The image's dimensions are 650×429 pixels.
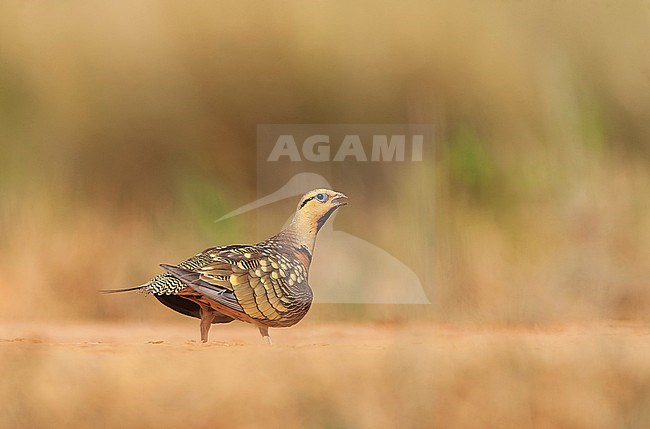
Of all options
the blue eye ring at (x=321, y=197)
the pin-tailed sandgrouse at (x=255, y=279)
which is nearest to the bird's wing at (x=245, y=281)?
the pin-tailed sandgrouse at (x=255, y=279)

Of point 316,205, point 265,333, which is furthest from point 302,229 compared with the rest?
point 265,333

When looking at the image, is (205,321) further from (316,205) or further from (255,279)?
(316,205)

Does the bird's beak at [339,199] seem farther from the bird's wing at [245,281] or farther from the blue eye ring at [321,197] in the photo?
the bird's wing at [245,281]

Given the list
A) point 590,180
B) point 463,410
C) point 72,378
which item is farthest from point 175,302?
point 590,180

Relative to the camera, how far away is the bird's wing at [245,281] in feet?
4.08

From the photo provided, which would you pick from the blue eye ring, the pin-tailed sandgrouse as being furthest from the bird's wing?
the blue eye ring

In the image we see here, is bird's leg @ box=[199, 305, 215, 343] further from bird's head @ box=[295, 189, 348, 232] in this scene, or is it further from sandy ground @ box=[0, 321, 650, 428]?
bird's head @ box=[295, 189, 348, 232]

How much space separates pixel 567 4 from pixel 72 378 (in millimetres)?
842

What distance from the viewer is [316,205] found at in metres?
1.31

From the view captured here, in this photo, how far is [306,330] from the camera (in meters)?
1.31

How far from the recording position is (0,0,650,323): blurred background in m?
1.30

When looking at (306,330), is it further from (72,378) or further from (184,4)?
(184,4)
